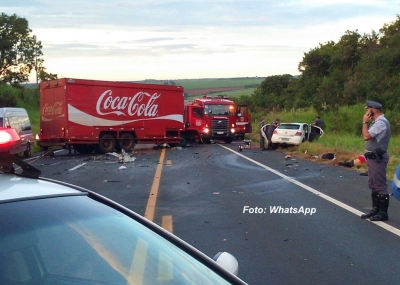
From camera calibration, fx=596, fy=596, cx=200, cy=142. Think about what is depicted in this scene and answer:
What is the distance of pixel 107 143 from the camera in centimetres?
2798

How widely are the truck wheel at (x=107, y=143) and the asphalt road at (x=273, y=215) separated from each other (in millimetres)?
8641

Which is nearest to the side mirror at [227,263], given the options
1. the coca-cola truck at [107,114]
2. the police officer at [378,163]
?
the police officer at [378,163]

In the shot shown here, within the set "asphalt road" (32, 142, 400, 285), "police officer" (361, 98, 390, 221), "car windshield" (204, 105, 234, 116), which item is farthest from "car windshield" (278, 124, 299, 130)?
"police officer" (361, 98, 390, 221)

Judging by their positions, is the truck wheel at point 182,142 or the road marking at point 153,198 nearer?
the road marking at point 153,198

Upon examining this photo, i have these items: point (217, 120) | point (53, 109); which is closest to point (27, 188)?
point (53, 109)

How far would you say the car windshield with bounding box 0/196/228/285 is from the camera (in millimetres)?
2928

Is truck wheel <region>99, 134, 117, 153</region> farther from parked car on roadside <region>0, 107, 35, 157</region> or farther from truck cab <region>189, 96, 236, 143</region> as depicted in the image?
truck cab <region>189, 96, 236, 143</region>

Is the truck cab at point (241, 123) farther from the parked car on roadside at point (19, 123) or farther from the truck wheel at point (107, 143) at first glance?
the parked car on roadside at point (19, 123)

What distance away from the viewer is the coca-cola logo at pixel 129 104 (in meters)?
27.7

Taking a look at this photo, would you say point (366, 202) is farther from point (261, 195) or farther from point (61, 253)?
point (61, 253)

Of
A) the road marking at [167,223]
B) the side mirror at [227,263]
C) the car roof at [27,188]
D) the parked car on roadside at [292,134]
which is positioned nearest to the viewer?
the car roof at [27,188]

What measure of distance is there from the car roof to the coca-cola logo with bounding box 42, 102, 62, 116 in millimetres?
23445

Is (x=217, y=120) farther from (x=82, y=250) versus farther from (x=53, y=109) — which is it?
(x=82, y=250)

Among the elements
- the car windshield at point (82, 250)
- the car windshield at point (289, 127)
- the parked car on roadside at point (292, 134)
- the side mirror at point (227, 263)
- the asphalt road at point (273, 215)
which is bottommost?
the parked car on roadside at point (292, 134)
